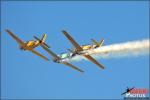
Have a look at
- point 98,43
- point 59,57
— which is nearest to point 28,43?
point 59,57

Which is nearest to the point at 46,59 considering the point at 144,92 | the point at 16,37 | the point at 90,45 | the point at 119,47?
the point at 16,37

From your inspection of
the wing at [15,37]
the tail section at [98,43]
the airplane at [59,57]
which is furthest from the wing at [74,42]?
the wing at [15,37]

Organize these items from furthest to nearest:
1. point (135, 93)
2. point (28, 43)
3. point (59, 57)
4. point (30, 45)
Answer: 1. point (59, 57)
2. point (28, 43)
3. point (30, 45)
4. point (135, 93)

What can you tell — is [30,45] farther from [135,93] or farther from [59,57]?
[135,93]

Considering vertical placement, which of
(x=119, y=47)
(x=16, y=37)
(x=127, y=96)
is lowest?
(x=127, y=96)

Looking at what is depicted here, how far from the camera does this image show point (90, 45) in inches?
2174

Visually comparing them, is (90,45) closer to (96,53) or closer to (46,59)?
(96,53)

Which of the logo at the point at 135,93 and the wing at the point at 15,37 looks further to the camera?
the wing at the point at 15,37

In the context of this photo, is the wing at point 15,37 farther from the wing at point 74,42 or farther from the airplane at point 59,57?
the wing at point 74,42

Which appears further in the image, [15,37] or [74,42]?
[15,37]

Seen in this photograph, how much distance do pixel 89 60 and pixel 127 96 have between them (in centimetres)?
1736

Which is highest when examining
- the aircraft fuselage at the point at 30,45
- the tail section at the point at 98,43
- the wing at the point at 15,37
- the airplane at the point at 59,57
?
the wing at the point at 15,37

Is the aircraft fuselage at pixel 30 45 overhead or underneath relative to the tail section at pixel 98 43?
overhead

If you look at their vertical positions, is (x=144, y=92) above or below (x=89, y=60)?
below
